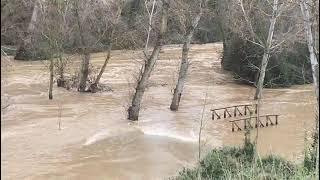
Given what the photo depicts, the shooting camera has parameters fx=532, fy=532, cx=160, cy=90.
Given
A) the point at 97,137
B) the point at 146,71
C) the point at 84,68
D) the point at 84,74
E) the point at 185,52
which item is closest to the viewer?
the point at 97,137

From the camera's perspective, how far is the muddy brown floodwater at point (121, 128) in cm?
1734

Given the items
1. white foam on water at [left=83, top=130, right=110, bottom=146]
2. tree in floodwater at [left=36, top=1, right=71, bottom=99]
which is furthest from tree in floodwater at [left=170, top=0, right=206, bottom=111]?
tree in floodwater at [left=36, top=1, right=71, bottom=99]

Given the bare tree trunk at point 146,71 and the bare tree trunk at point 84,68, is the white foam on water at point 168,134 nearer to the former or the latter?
the bare tree trunk at point 146,71

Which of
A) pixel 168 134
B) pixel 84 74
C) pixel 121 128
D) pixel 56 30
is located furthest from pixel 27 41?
pixel 168 134

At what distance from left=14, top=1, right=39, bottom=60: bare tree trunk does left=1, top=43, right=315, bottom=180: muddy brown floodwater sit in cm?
269

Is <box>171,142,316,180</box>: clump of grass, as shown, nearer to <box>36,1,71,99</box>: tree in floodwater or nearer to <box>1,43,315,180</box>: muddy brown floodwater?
<box>1,43,315,180</box>: muddy brown floodwater

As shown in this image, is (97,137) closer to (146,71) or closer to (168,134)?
(168,134)

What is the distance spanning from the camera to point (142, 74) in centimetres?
2392

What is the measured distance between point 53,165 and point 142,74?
310 inches

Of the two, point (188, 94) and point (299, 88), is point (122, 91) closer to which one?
point (188, 94)

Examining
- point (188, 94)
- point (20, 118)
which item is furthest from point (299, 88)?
point (20, 118)

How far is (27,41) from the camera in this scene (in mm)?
38500

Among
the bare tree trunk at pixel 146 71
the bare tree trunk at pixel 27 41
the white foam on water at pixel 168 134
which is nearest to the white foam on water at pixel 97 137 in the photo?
the white foam on water at pixel 168 134

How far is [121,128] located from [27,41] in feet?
61.4
